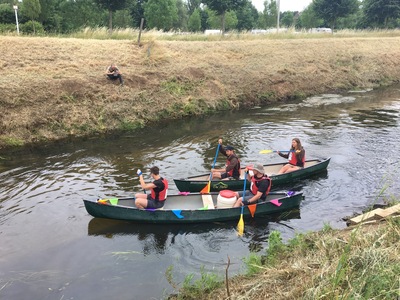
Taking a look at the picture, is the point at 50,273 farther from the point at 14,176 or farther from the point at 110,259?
the point at 14,176

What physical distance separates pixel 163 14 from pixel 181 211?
32.7 metres

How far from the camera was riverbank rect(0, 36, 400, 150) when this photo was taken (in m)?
16.2

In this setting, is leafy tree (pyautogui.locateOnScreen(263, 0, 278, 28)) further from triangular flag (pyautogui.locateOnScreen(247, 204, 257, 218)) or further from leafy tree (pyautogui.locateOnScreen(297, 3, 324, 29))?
triangular flag (pyautogui.locateOnScreen(247, 204, 257, 218))

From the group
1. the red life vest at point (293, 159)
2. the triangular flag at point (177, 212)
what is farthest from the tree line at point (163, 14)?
the triangular flag at point (177, 212)

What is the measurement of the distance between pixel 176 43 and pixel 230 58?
3.91 metres

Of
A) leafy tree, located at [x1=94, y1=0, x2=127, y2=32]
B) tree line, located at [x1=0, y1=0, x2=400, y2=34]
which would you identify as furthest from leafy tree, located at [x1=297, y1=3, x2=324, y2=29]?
leafy tree, located at [x1=94, y1=0, x2=127, y2=32]

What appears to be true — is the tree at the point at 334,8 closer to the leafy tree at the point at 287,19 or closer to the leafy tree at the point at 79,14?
the leafy tree at the point at 287,19

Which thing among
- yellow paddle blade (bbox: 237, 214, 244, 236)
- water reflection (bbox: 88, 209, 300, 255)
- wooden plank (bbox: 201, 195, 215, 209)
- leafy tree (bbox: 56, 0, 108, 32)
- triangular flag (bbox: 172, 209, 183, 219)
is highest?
leafy tree (bbox: 56, 0, 108, 32)

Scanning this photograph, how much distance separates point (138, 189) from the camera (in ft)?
36.6

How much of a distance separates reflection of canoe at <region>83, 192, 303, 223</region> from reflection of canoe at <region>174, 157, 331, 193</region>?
997 millimetres

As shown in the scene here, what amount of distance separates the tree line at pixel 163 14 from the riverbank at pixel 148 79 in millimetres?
6888

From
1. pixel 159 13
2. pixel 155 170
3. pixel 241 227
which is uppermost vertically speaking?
pixel 159 13

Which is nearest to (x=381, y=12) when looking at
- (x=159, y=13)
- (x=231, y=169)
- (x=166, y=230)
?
(x=159, y=13)

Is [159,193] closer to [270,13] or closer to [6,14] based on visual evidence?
[6,14]
